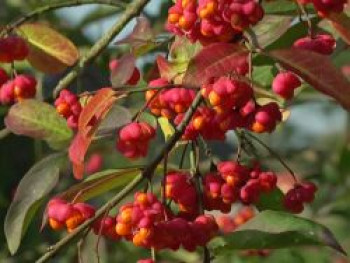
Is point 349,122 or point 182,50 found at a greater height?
point 182,50

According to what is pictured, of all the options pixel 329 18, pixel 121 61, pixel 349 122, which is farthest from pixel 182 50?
pixel 349 122

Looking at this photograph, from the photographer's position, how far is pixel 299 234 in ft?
4.04

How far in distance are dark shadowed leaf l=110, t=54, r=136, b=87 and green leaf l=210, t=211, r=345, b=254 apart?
281 millimetres

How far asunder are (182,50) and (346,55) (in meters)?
0.65

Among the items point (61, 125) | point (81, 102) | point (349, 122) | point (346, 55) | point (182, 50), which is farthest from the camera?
point (349, 122)

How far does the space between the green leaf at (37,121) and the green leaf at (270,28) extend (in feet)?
1.37

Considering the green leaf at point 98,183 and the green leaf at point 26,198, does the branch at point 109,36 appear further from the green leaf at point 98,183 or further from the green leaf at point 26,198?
the green leaf at point 98,183

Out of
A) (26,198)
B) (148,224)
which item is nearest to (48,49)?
(26,198)

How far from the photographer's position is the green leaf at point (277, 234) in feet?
3.98

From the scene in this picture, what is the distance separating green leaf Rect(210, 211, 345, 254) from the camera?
1214mm

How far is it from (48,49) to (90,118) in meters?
0.39

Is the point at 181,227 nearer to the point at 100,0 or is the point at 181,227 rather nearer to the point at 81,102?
the point at 81,102

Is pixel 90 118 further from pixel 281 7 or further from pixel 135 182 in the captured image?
pixel 281 7

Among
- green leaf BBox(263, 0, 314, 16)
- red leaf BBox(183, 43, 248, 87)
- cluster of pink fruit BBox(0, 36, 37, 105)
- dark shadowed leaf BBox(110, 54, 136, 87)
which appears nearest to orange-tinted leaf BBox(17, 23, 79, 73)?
cluster of pink fruit BBox(0, 36, 37, 105)
